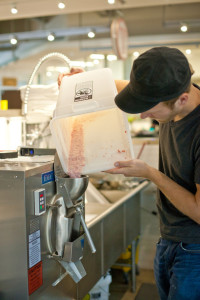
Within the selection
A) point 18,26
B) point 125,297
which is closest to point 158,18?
point 18,26

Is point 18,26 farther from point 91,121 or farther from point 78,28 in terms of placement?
point 91,121

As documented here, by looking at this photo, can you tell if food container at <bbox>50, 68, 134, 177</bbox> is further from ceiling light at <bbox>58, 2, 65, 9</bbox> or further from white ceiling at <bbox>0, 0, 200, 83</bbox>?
white ceiling at <bbox>0, 0, 200, 83</bbox>

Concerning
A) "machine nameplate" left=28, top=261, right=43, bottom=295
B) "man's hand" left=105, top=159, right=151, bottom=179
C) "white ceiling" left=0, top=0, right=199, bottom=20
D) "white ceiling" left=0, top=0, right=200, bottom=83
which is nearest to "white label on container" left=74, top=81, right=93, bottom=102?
"man's hand" left=105, top=159, right=151, bottom=179

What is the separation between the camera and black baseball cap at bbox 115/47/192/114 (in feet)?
3.99

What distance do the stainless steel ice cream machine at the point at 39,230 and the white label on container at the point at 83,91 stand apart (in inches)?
11.2

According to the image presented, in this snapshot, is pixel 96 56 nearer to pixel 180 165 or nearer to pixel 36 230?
pixel 180 165

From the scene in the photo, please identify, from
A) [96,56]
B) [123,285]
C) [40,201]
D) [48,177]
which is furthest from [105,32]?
[40,201]

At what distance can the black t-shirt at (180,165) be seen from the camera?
1.44m

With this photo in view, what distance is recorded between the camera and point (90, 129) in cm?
156

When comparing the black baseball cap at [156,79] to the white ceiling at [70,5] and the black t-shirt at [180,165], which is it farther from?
the white ceiling at [70,5]

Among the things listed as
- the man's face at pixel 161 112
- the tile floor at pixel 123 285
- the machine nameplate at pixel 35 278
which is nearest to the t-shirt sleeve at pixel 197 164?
the man's face at pixel 161 112

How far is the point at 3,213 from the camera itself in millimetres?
1428

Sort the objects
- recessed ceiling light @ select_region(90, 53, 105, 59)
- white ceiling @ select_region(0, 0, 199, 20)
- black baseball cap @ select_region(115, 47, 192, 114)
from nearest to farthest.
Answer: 1. black baseball cap @ select_region(115, 47, 192, 114)
2. white ceiling @ select_region(0, 0, 199, 20)
3. recessed ceiling light @ select_region(90, 53, 105, 59)

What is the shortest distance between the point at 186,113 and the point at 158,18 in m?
A: 6.48
